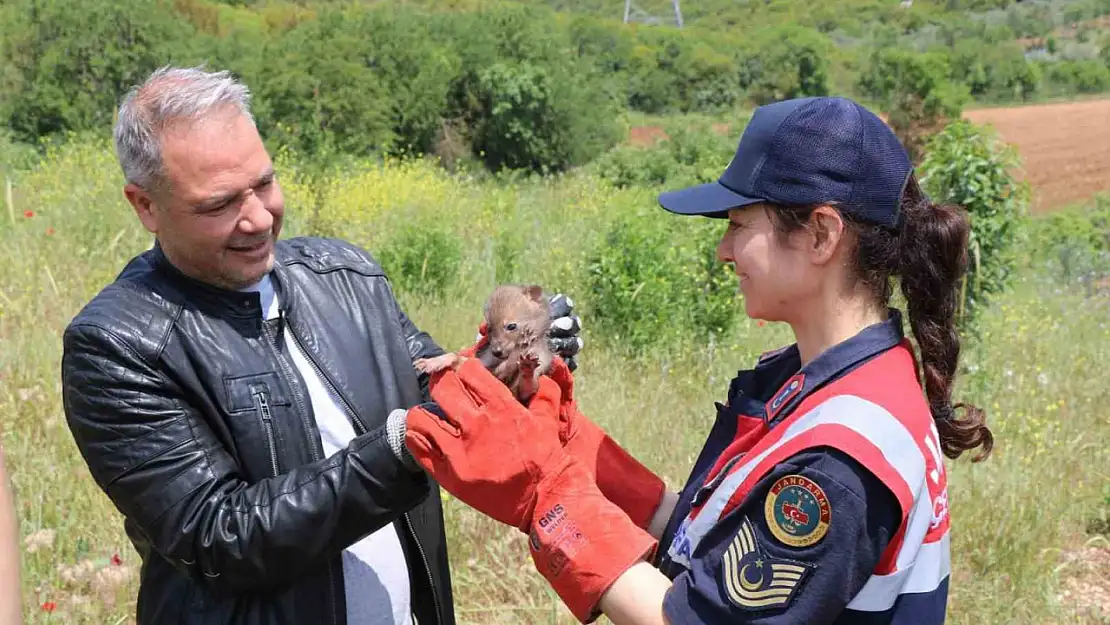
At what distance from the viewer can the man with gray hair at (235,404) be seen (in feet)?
5.74

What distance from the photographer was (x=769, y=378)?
73.4 inches

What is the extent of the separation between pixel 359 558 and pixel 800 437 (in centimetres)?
104

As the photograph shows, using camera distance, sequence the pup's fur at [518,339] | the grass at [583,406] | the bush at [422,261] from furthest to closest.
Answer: the bush at [422,261] → the grass at [583,406] → the pup's fur at [518,339]

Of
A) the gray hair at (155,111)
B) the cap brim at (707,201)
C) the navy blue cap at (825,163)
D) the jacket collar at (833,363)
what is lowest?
the jacket collar at (833,363)

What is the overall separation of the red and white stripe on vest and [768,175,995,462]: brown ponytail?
0.16m

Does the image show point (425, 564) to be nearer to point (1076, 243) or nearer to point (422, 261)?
point (422, 261)

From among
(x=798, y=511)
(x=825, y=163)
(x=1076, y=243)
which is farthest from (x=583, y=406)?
(x=1076, y=243)

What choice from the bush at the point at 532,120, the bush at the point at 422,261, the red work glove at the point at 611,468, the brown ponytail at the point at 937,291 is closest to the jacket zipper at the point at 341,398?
the red work glove at the point at 611,468

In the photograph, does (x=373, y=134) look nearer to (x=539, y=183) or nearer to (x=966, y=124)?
(x=539, y=183)

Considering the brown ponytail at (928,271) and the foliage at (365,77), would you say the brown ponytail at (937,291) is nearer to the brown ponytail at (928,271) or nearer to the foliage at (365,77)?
the brown ponytail at (928,271)

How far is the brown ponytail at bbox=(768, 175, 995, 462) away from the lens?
5.26 feet

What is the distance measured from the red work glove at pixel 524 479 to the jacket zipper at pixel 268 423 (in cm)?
31

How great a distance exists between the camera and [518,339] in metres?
1.97

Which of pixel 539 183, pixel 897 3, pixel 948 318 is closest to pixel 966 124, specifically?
pixel 948 318
